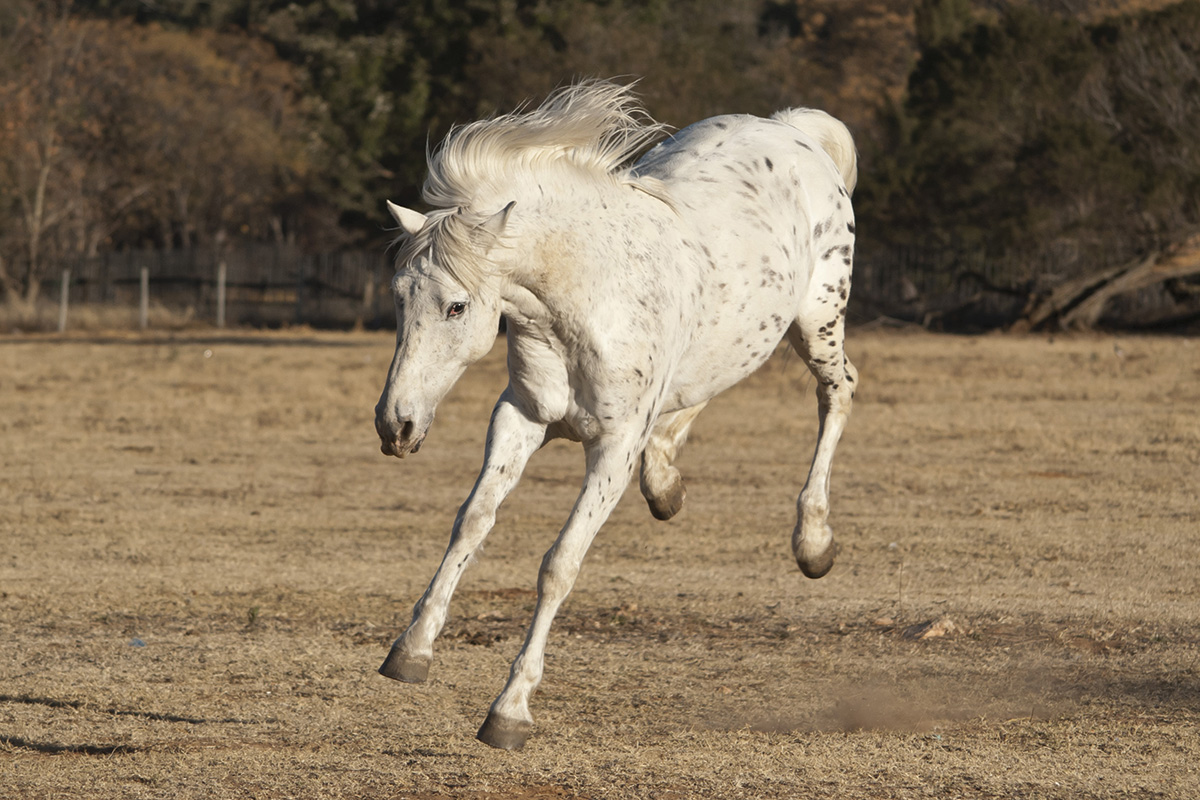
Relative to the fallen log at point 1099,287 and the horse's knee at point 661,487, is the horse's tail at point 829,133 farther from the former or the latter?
the fallen log at point 1099,287

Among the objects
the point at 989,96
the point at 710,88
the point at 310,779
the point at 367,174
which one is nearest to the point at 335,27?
the point at 367,174

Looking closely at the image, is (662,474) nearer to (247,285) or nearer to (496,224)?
(496,224)

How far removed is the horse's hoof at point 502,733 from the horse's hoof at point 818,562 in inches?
83.6

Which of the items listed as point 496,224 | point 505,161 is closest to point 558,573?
point 496,224

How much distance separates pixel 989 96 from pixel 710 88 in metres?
5.90

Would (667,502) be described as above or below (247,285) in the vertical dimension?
above

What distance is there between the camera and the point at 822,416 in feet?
22.2

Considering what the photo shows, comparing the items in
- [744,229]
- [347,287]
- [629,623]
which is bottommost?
[347,287]

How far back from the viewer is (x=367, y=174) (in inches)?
1176

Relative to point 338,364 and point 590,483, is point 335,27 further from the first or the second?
point 590,483

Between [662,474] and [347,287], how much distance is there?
93.6 feet

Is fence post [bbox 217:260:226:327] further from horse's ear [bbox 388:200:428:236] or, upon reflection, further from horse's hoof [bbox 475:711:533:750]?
horse's hoof [bbox 475:711:533:750]

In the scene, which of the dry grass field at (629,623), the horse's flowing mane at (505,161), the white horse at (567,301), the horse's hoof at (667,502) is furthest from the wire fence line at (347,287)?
the horse's flowing mane at (505,161)

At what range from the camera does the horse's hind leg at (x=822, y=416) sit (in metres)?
6.23
